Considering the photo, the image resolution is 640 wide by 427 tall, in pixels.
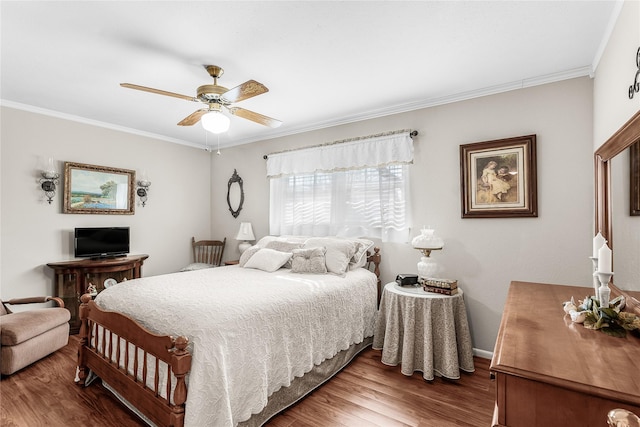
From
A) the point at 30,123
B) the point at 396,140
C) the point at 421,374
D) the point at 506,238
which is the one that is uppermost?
the point at 30,123

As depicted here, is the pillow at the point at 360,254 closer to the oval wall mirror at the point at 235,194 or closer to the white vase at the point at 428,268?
the white vase at the point at 428,268

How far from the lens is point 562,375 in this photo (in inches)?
35.7

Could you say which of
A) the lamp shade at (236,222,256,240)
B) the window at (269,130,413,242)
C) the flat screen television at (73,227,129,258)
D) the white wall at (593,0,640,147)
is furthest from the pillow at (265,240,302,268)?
the white wall at (593,0,640,147)

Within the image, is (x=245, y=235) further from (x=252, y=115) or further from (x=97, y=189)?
(x=252, y=115)

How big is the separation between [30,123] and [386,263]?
169 inches

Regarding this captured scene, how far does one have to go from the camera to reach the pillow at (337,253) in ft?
10.3

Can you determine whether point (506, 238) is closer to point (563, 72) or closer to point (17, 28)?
point (563, 72)

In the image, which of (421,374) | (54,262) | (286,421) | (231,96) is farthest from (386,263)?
(54,262)

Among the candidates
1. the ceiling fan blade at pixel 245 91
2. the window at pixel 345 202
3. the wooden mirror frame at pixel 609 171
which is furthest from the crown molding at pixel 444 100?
the ceiling fan blade at pixel 245 91

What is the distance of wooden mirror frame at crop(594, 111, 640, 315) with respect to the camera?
4.70ft

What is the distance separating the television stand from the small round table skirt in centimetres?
324

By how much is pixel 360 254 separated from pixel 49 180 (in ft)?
12.0

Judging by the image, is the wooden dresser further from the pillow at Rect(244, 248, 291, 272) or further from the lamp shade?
the lamp shade

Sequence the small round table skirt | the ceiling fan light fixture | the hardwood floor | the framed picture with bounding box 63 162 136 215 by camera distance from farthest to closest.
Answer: the framed picture with bounding box 63 162 136 215, the small round table skirt, the ceiling fan light fixture, the hardwood floor
